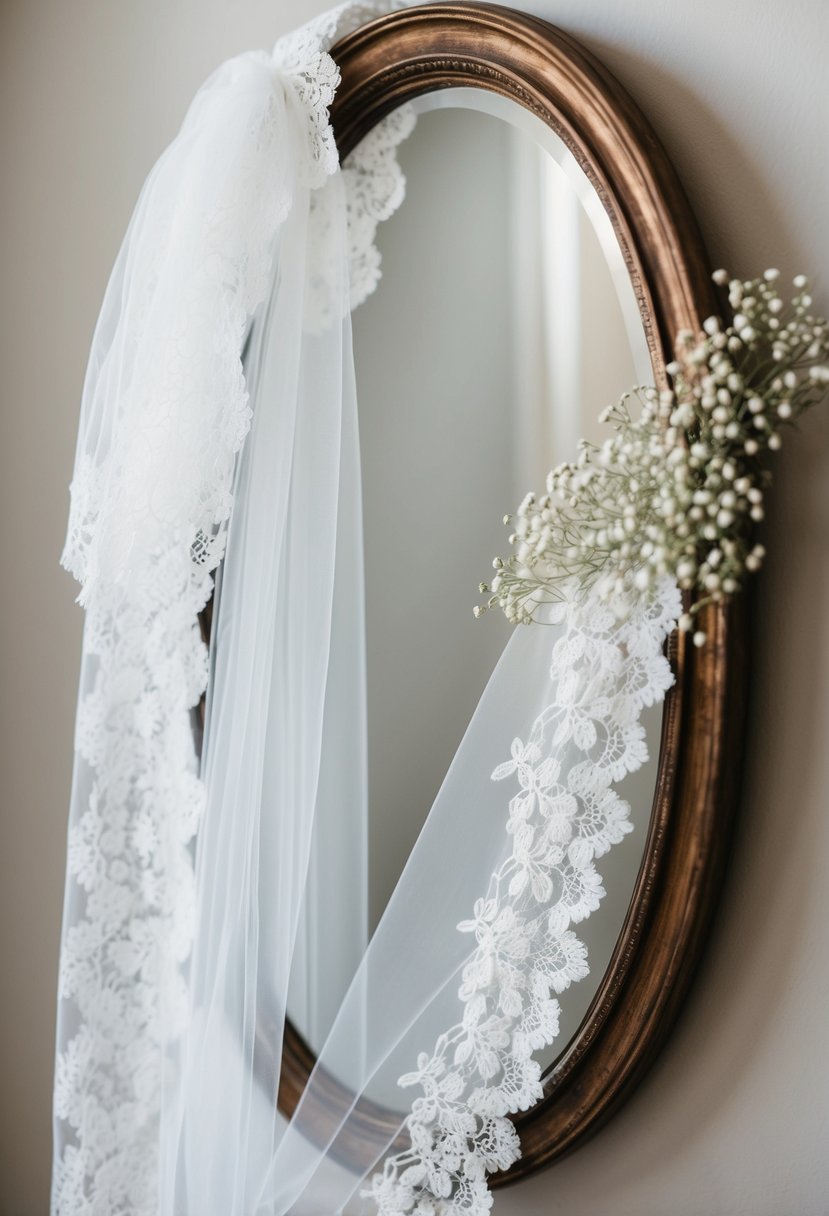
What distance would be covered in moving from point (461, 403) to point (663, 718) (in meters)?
0.38

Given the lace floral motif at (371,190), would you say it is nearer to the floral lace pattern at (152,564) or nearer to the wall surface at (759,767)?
the floral lace pattern at (152,564)

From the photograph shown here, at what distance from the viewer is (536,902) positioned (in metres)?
0.93

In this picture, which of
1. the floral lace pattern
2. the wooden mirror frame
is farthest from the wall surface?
the floral lace pattern

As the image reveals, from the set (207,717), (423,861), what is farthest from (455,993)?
(207,717)

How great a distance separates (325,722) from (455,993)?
12.4 inches

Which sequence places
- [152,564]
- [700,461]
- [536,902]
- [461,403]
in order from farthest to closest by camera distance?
[152,564] → [461,403] → [536,902] → [700,461]

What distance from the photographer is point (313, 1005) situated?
1.14m

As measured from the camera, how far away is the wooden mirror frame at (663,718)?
84cm

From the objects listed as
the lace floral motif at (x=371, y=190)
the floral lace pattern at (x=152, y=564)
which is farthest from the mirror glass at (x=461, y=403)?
the floral lace pattern at (x=152, y=564)

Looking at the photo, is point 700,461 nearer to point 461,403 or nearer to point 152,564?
point 461,403

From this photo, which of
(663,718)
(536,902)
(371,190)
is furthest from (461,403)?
(536,902)

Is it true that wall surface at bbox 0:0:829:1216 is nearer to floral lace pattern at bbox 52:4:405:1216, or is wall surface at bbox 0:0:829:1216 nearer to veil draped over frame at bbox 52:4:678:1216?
veil draped over frame at bbox 52:4:678:1216

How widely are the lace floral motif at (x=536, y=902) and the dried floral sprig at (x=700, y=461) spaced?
0.05 metres

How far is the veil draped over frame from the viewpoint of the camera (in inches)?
38.7
